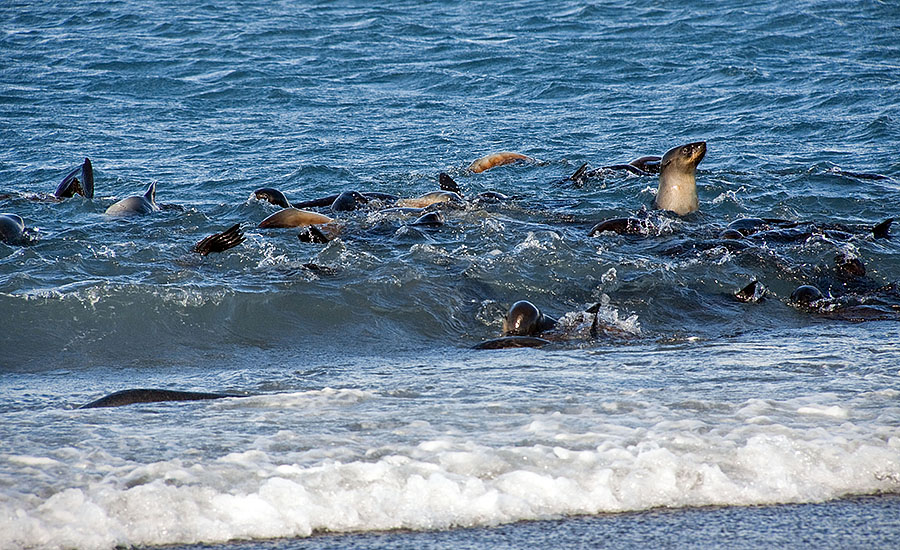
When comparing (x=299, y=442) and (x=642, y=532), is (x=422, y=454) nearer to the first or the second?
(x=299, y=442)

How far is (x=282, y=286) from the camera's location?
7.11 m

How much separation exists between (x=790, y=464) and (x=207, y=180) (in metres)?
8.89

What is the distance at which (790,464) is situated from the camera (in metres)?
3.67

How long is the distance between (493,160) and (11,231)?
5641 mm

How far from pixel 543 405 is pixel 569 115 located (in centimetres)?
1090

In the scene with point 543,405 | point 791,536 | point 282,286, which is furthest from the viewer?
point 282,286

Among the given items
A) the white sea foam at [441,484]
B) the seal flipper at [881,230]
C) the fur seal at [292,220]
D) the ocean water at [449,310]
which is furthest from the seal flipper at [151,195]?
the seal flipper at [881,230]

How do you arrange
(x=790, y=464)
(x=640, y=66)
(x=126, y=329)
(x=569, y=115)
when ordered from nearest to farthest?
(x=790, y=464)
(x=126, y=329)
(x=569, y=115)
(x=640, y=66)

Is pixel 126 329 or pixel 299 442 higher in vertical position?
pixel 299 442

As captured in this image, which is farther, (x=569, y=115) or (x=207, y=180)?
(x=569, y=115)

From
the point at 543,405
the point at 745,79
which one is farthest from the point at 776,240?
the point at 745,79

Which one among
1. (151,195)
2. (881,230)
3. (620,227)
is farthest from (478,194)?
(881,230)

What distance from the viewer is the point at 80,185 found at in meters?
10.3

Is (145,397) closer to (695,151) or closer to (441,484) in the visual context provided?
(441,484)
